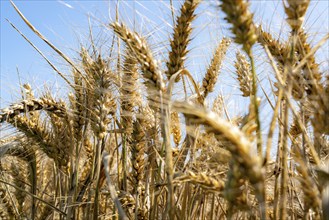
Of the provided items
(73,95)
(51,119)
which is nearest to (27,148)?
(51,119)

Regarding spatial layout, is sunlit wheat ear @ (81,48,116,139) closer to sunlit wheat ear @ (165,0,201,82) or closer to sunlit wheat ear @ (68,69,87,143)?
sunlit wheat ear @ (68,69,87,143)

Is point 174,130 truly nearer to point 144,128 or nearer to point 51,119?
point 144,128

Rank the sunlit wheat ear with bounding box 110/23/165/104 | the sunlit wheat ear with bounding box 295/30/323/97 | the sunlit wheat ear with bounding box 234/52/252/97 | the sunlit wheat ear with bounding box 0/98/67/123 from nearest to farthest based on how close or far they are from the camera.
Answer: the sunlit wheat ear with bounding box 295/30/323/97 < the sunlit wheat ear with bounding box 110/23/165/104 < the sunlit wheat ear with bounding box 234/52/252/97 < the sunlit wheat ear with bounding box 0/98/67/123

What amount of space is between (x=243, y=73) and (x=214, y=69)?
0.98ft

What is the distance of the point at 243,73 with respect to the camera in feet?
6.68

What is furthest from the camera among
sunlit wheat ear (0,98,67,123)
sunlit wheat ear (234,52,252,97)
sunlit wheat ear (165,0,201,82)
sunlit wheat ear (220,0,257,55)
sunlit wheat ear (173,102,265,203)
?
sunlit wheat ear (0,98,67,123)

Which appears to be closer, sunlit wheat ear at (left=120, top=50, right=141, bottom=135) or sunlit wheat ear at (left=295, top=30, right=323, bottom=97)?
sunlit wheat ear at (left=295, top=30, right=323, bottom=97)

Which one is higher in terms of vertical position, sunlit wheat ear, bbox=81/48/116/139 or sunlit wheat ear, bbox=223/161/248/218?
sunlit wheat ear, bbox=81/48/116/139

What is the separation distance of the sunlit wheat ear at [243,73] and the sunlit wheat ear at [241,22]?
85cm

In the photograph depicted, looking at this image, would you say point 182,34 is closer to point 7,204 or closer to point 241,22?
point 241,22

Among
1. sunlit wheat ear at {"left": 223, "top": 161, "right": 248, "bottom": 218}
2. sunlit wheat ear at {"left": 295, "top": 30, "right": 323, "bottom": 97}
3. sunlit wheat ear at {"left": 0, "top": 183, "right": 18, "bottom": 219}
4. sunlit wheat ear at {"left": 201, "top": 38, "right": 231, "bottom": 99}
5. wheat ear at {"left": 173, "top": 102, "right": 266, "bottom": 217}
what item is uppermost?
sunlit wheat ear at {"left": 201, "top": 38, "right": 231, "bottom": 99}

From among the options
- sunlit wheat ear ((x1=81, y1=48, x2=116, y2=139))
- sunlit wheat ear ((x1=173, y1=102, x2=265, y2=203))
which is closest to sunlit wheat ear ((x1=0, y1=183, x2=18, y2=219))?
sunlit wheat ear ((x1=81, y1=48, x2=116, y2=139))

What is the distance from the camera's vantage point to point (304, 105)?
1361 millimetres

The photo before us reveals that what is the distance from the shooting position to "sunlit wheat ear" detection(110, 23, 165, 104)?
4.59 feet
